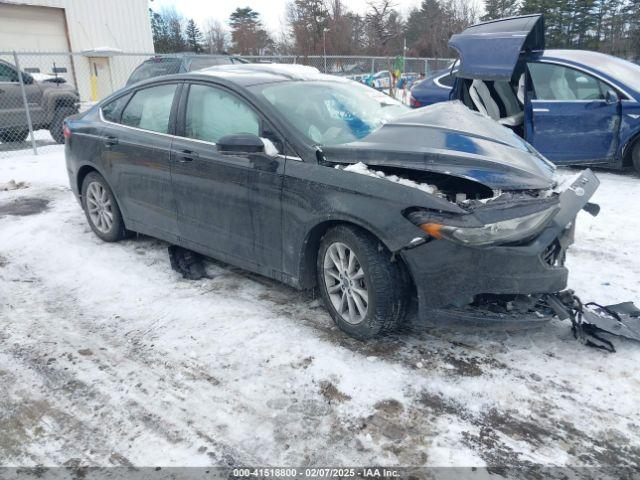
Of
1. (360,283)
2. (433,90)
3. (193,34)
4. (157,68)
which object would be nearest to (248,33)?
(193,34)

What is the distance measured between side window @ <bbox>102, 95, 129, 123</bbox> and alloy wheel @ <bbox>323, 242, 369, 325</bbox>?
112 inches

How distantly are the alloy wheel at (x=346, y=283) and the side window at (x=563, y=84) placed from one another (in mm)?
5341

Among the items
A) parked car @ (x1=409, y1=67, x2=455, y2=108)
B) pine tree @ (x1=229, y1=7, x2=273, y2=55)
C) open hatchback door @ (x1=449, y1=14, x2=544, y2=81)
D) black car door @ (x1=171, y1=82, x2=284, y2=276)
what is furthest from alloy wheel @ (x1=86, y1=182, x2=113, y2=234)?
pine tree @ (x1=229, y1=7, x2=273, y2=55)

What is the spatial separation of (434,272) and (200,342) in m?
1.59

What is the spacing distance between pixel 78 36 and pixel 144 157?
23.5m

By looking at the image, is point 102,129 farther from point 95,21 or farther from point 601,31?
point 601,31

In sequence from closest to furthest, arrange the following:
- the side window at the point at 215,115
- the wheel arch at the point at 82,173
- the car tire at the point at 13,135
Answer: the side window at the point at 215,115, the wheel arch at the point at 82,173, the car tire at the point at 13,135

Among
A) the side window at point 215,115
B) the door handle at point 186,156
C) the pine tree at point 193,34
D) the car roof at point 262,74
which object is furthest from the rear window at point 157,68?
the pine tree at point 193,34

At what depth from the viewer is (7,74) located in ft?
35.1

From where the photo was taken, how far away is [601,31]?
1421 inches

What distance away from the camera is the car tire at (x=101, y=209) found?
5.19 metres

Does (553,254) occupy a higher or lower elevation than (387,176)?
lower

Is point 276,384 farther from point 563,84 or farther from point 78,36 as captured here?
point 78,36

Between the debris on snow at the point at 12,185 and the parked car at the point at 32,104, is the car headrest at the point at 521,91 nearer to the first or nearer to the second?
the debris on snow at the point at 12,185
